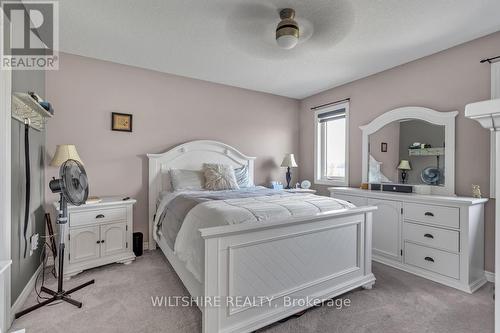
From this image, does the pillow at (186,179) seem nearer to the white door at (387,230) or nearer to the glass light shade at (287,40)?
the glass light shade at (287,40)

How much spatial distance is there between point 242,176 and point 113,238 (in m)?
1.89

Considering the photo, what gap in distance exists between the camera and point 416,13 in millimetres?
2047

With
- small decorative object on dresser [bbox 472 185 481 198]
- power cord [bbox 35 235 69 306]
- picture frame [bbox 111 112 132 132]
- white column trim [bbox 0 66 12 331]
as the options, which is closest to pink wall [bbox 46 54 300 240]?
picture frame [bbox 111 112 132 132]

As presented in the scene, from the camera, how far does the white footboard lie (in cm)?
149

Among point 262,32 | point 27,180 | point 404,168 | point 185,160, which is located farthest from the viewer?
point 185,160

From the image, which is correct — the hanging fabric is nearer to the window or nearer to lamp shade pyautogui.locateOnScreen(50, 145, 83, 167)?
lamp shade pyautogui.locateOnScreen(50, 145, 83, 167)

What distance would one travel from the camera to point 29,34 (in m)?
2.16

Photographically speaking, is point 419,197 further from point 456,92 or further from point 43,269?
point 43,269

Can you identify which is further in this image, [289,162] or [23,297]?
[289,162]

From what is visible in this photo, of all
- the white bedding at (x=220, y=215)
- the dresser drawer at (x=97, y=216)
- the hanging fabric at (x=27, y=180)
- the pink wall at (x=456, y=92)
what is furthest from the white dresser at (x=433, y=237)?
the hanging fabric at (x=27, y=180)

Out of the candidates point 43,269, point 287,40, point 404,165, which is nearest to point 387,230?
point 404,165

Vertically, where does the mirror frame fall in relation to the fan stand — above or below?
above

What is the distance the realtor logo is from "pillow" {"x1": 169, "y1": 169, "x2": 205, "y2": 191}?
5.79ft

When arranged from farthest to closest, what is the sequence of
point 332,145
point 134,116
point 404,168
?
point 332,145 < point 134,116 < point 404,168
